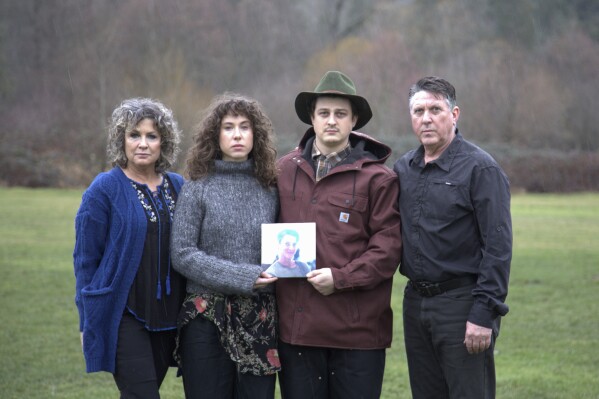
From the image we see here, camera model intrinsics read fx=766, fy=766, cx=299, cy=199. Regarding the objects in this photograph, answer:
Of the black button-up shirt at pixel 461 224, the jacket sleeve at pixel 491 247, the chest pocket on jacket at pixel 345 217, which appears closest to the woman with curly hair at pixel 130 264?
the chest pocket on jacket at pixel 345 217

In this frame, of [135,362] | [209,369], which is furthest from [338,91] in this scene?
[135,362]

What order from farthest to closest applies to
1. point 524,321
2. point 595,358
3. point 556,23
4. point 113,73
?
1. point 556,23
2. point 113,73
3. point 524,321
4. point 595,358

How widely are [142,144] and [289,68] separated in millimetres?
45113

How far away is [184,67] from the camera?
40062 mm

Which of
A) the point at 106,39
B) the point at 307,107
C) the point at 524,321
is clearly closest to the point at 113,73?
the point at 106,39

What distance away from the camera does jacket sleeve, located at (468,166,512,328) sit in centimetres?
390

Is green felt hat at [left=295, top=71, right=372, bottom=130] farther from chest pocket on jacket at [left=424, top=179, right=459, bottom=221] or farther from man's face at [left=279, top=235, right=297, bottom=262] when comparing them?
man's face at [left=279, top=235, right=297, bottom=262]

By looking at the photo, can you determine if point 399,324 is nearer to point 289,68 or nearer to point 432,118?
point 432,118

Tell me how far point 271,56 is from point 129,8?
31.5 feet

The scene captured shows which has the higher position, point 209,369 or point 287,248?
point 287,248

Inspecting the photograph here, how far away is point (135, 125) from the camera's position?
13.5 feet

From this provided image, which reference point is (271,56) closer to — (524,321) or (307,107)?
(524,321)

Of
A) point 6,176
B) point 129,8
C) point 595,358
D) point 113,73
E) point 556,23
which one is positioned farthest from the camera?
point 556,23

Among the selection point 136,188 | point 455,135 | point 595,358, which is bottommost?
point 595,358
